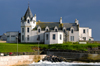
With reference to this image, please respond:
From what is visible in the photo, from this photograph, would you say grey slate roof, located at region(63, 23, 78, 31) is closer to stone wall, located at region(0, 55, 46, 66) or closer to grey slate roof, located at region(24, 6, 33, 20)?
grey slate roof, located at region(24, 6, 33, 20)

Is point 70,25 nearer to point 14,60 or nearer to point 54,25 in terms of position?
point 54,25

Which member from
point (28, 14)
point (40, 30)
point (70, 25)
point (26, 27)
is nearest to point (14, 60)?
point (26, 27)

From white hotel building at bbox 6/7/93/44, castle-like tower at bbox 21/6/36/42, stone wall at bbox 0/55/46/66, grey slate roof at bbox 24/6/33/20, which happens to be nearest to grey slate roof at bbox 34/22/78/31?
white hotel building at bbox 6/7/93/44

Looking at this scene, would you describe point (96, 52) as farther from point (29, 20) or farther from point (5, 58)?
point (5, 58)

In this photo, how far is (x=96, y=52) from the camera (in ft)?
180

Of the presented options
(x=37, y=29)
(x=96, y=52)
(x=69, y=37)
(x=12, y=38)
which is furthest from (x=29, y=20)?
(x=96, y=52)

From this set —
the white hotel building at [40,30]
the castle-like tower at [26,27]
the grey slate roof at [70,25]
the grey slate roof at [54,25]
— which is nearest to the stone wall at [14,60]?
the white hotel building at [40,30]

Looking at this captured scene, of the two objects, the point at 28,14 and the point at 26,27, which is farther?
the point at 28,14

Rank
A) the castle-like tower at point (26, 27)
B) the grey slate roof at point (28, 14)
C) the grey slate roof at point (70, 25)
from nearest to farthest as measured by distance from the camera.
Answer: the castle-like tower at point (26, 27) < the grey slate roof at point (28, 14) < the grey slate roof at point (70, 25)

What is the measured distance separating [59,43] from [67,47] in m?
6.08

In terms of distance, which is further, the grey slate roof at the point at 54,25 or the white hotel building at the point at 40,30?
the grey slate roof at the point at 54,25

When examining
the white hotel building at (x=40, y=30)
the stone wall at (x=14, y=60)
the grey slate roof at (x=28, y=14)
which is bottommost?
the stone wall at (x=14, y=60)

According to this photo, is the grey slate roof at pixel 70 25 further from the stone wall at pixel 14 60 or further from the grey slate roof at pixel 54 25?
the stone wall at pixel 14 60

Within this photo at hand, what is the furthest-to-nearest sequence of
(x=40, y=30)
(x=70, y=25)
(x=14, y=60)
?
1. (x=70, y=25)
2. (x=40, y=30)
3. (x=14, y=60)
